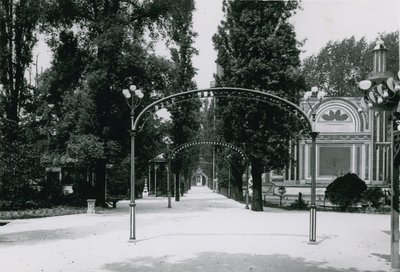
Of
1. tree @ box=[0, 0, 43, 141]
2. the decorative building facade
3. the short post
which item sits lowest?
the short post

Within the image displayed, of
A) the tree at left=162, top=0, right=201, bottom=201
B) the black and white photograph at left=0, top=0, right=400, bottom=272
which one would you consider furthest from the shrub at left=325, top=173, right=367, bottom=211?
the tree at left=162, top=0, right=201, bottom=201

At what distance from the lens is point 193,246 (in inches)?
467

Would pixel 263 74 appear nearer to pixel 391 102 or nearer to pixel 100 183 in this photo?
pixel 100 183

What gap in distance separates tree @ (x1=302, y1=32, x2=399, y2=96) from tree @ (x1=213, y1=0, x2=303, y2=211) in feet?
95.9

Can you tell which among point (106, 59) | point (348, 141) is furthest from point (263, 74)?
point (348, 141)

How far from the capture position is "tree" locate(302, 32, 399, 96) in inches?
2080

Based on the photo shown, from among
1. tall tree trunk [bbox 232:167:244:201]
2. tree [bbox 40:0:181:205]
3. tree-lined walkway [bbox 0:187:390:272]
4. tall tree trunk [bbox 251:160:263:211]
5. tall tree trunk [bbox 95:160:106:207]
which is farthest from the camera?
tall tree trunk [bbox 232:167:244:201]

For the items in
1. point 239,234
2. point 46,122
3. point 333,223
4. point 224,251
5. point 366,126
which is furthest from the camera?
point 366,126

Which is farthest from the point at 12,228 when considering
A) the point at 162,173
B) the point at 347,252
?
the point at 162,173

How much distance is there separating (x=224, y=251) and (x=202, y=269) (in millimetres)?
2343

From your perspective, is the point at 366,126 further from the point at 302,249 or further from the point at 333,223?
the point at 302,249

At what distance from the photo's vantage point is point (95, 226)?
17.0m

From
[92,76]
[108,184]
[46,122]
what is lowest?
[108,184]

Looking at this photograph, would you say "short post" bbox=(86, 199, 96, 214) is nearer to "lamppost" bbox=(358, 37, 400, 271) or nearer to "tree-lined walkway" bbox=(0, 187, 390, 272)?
"tree-lined walkway" bbox=(0, 187, 390, 272)
